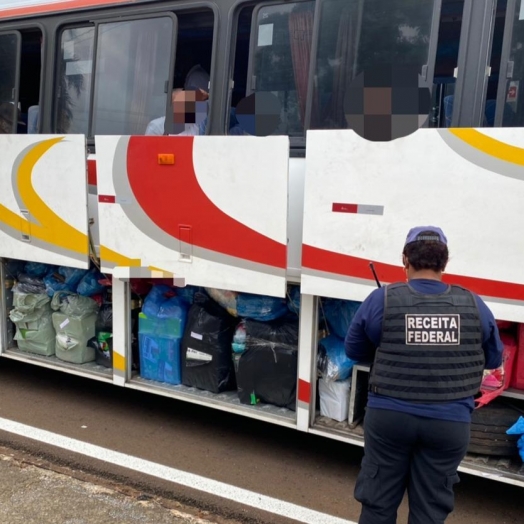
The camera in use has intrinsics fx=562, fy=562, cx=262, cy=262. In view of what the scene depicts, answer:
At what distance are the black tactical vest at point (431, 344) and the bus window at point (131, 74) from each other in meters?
2.52

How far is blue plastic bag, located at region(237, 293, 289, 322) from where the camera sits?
373 centimetres

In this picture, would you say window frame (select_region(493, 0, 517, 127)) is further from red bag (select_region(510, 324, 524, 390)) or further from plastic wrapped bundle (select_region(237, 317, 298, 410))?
plastic wrapped bundle (select_region(237, 317, 298, 410))

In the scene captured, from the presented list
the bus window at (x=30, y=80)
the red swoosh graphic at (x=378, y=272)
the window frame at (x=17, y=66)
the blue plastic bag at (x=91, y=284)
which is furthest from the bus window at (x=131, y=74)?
the red swoosh graphic at (x=378, y=272)

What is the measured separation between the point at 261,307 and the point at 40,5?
3.00 m

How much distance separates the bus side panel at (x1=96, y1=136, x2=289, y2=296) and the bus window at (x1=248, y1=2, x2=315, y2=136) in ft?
1.31

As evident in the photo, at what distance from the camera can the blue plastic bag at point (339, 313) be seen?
3.48 meters

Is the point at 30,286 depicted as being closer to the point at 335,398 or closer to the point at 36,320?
the point at 36,320

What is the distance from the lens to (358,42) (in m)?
3.31

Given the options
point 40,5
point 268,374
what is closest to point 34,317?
point 268,374

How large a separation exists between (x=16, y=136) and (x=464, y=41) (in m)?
3.26

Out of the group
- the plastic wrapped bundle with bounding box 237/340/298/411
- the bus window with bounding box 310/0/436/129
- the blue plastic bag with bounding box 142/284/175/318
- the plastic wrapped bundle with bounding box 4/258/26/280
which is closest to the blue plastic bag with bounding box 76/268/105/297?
the blue plastic bag with bounding box 142/284/175/318

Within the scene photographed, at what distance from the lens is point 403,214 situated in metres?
2.98

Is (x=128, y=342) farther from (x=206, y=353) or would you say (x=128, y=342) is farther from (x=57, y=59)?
(x=57, y=59)

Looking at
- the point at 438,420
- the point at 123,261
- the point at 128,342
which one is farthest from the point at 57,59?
the point at 438,420
